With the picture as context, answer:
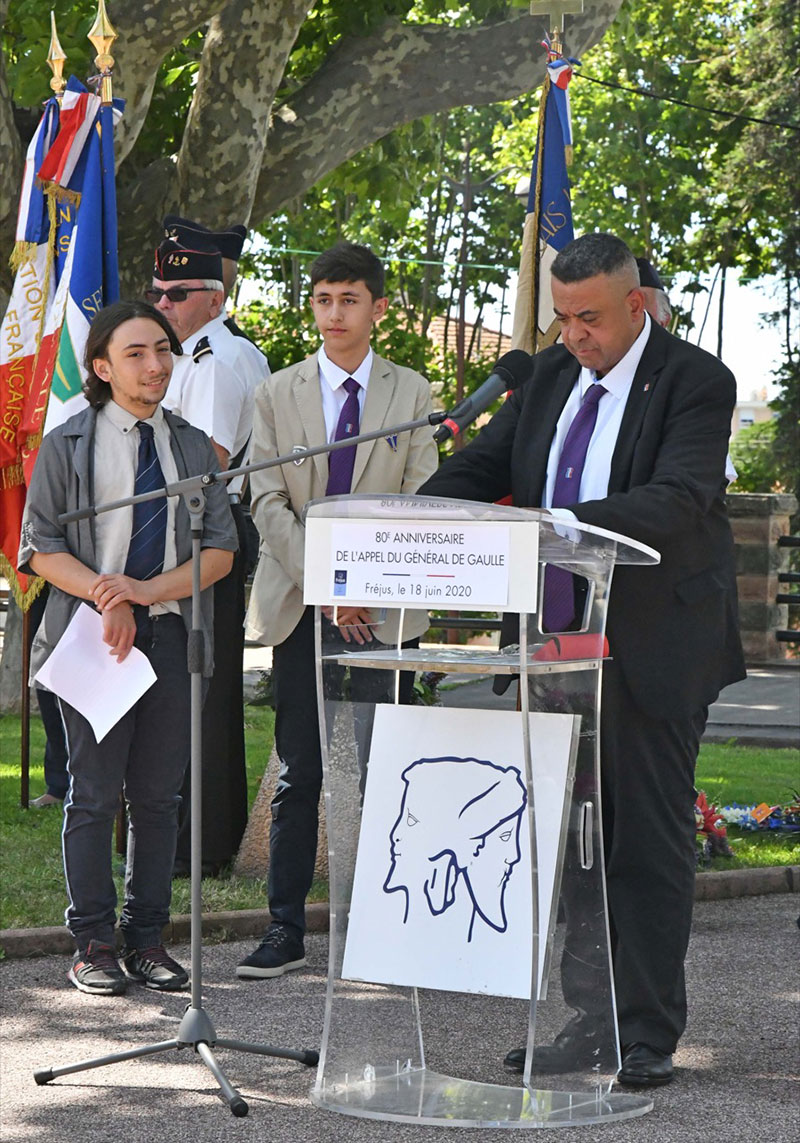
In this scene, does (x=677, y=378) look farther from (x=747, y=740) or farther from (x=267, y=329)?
(x=267, y=329)

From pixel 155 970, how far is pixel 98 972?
0.60 feet

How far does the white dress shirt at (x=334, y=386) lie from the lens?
5242mm

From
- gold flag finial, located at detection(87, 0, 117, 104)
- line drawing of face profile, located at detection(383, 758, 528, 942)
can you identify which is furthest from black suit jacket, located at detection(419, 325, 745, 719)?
gold flag finial, located at detection(87, 0, 117, 104)

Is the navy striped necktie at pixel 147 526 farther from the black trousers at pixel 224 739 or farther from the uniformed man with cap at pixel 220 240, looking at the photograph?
the uniformed man with cap at pixel 220 240

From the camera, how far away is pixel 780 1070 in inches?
162

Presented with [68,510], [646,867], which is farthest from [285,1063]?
[68,510]

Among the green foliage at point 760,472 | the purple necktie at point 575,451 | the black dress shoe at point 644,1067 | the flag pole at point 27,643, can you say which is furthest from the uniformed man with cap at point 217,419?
the green foliage at point 760,472

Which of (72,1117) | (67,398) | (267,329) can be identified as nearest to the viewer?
(72,1117)

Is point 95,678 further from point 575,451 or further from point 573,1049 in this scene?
point 573,1049

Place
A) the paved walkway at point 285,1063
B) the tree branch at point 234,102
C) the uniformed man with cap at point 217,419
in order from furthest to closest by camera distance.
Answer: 1. the tree branch at point 234,102
2. the uniformed man with cap at point 217,419
3. the paved walkway at point 285,1063

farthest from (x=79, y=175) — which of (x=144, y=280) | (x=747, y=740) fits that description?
(x=747, y=740)

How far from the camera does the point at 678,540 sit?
3.96 metres

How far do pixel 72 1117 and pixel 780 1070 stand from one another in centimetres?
184

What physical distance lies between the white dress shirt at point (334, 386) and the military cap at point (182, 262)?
1.00m
